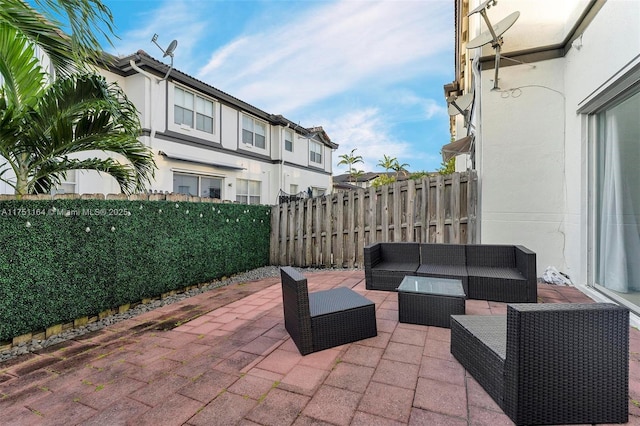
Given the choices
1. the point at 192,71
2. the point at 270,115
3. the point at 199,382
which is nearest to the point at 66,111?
the point at 199,382

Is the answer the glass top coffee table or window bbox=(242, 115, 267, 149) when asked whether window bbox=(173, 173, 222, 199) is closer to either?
window bbox=(242, 115, 267, 149)

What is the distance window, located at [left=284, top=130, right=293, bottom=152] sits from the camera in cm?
1644

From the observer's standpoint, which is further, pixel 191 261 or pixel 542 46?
pixel 191 261

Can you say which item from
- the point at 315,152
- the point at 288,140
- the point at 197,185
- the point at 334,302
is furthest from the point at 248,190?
the point at 334,302

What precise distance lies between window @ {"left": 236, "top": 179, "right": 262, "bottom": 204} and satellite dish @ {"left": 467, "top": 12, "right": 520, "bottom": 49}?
10851 mm

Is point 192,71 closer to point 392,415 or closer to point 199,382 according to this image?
point 199,382

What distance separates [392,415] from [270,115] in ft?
48.6

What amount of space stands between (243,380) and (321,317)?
76cm

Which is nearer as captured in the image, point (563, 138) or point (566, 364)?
point (566, 364)

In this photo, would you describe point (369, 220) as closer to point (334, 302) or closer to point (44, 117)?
point (334, 302)

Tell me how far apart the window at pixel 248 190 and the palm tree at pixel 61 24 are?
35.8 ft

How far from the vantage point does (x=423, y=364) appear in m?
2.43

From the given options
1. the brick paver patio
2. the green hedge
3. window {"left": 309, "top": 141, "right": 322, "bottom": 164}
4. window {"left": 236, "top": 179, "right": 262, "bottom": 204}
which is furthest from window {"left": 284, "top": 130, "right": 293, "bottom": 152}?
the brick paver patio

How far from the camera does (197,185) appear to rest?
38.4 feet
